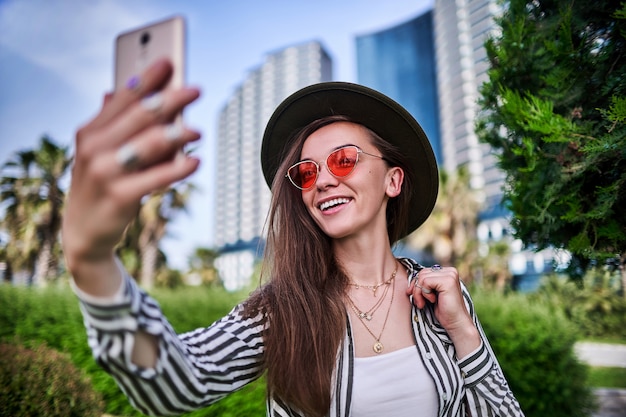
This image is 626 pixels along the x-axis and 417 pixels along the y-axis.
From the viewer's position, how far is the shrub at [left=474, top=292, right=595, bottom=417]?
6.30 m

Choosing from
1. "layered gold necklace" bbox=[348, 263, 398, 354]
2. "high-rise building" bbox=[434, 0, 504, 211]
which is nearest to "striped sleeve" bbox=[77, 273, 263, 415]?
"layered gold necklace" bbox=[348, 263, 398, 354]

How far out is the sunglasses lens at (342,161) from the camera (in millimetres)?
1787

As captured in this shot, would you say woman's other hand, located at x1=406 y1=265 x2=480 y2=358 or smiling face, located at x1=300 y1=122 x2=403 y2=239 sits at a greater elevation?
smiling face, located at x1=300 y1=122 x2=403 y2=239

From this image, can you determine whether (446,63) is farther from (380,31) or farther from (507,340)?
(507,340)

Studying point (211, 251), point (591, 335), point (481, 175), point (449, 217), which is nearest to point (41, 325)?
point (449, 217)

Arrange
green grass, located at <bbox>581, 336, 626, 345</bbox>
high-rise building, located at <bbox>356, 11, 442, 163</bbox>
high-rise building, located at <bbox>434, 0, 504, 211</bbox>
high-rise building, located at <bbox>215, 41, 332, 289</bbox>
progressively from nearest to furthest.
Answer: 1. green grass, located at <bbox>581, 336, 626, 345</bbox>
2. high-rise building, located at <bbox>434, 0, 504, 211</bbox>
3. high-rise building, located at <bbox>356, 11, 442, 163</bbox>
4. high-rise building, located at <bbox>215, 41, 332, 289</bbox>

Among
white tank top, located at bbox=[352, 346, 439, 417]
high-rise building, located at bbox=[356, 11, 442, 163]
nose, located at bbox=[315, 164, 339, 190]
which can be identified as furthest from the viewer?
high-rise building, located at bbox=[356, 11, 442, 163]

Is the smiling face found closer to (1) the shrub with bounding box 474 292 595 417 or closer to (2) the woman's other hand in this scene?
(2) the woman's other hand

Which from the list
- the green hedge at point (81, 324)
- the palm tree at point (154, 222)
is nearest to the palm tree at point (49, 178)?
the palm tree at point (154, 222)

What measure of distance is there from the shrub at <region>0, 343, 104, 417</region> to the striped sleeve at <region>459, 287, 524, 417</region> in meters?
3.37

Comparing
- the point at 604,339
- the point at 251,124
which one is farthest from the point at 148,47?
the point at 251,124

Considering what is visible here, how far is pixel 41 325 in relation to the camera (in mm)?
8305

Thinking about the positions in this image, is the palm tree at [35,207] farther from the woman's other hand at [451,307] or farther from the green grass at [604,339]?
the green grass at [604,339]

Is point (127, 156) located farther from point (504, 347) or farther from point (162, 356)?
point (504, 347)
